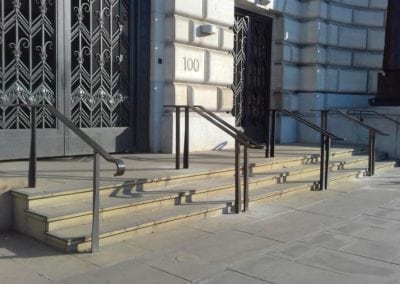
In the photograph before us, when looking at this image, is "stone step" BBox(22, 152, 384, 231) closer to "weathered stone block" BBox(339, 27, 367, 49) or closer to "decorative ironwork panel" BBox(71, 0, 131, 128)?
"decorative ironwork panel" BBox(71, 0, 131, 128)

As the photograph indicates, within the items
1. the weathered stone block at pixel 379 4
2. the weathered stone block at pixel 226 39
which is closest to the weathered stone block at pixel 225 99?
the weathered stone block at pixel 226 39

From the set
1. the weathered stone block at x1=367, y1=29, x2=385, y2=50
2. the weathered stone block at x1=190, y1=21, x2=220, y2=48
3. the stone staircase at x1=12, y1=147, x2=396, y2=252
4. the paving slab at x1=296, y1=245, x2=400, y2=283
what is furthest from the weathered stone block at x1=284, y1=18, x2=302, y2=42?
the paving slab at x1=296, y1=245, x2=400, y2=283

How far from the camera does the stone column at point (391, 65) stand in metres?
Result: 12.8

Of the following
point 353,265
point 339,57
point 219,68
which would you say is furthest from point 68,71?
point 339,57

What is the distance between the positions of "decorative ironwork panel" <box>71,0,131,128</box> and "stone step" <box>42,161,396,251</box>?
2670 mm

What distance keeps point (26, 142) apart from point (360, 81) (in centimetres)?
946

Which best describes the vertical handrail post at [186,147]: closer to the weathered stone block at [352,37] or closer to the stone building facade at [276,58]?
the stone building facade at [276,58]

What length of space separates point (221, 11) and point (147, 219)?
17.9 feet

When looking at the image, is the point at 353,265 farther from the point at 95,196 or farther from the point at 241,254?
the point at 95,196

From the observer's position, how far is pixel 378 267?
15.4 ft

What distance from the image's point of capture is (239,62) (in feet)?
37.0

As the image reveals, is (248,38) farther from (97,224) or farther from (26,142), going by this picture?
(97,224)

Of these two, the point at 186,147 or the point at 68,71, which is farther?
the point at 68,71

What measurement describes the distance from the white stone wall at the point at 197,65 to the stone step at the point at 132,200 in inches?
71.1
